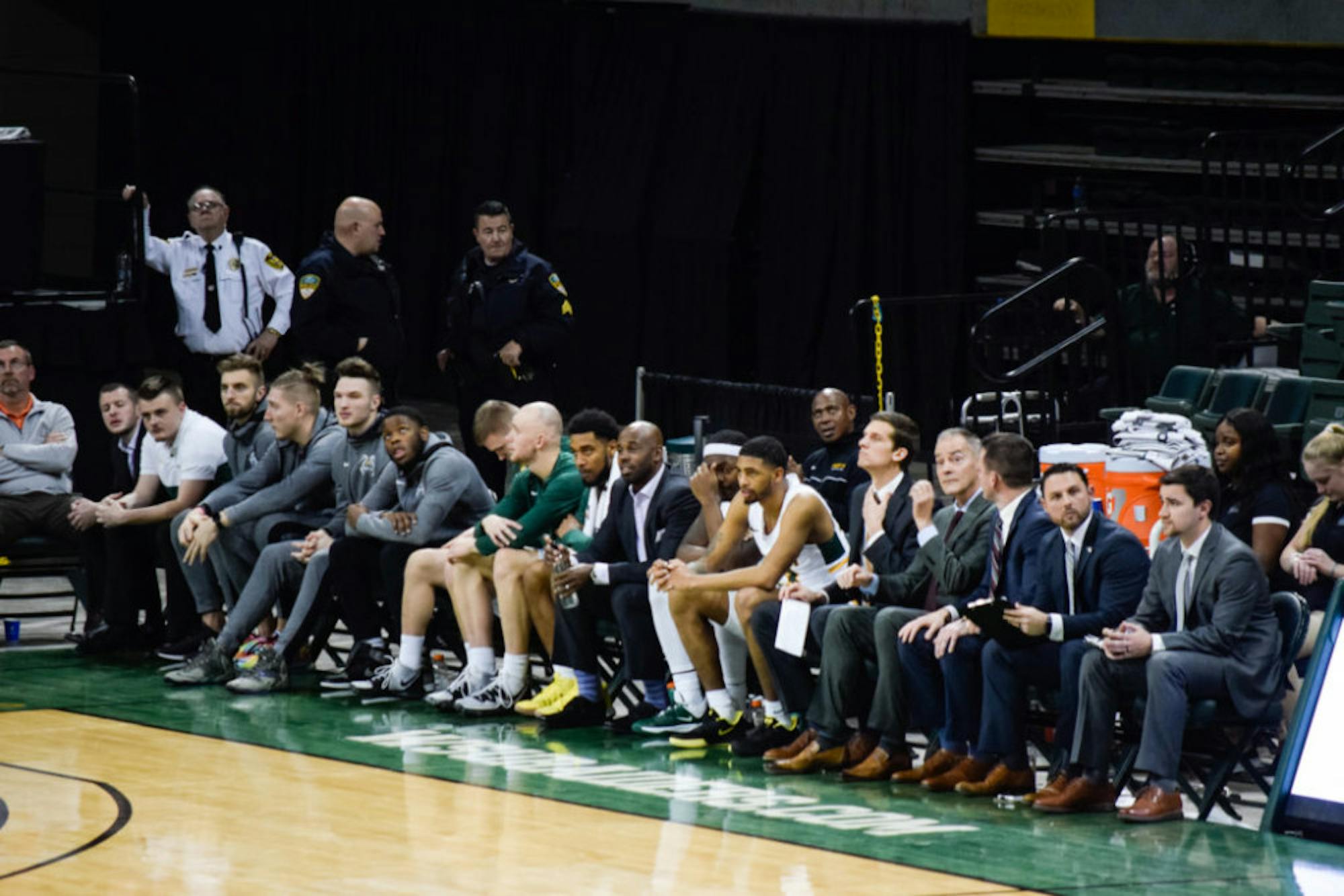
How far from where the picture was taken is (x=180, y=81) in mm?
18922

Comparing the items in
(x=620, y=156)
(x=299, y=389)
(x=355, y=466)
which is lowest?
(x=355, y=466)

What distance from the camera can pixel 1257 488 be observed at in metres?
9.34

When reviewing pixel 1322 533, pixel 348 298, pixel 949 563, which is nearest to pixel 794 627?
pixel 949 563

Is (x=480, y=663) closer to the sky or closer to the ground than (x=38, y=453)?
closer to the ground

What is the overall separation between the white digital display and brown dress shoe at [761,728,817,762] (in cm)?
196

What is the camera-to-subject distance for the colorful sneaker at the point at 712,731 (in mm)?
9898

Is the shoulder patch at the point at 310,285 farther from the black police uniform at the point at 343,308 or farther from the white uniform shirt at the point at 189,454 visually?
the white uniform shirt at the point at 189,454

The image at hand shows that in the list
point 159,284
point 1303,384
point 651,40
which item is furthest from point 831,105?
point 1303,384

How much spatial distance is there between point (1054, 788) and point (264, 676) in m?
4.16

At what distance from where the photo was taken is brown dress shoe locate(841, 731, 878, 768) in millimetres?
9273

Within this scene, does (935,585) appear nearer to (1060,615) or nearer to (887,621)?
(887,621)

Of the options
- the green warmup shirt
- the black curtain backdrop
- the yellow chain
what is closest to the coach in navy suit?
the green warmup shirt

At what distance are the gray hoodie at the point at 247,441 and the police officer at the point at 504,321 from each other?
1.43 meters

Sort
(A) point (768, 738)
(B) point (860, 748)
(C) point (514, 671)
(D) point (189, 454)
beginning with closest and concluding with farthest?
(B) point (860, 748)
(A) point (768, 738)
(C) point (514, 671)
(D) point (189, 454)
